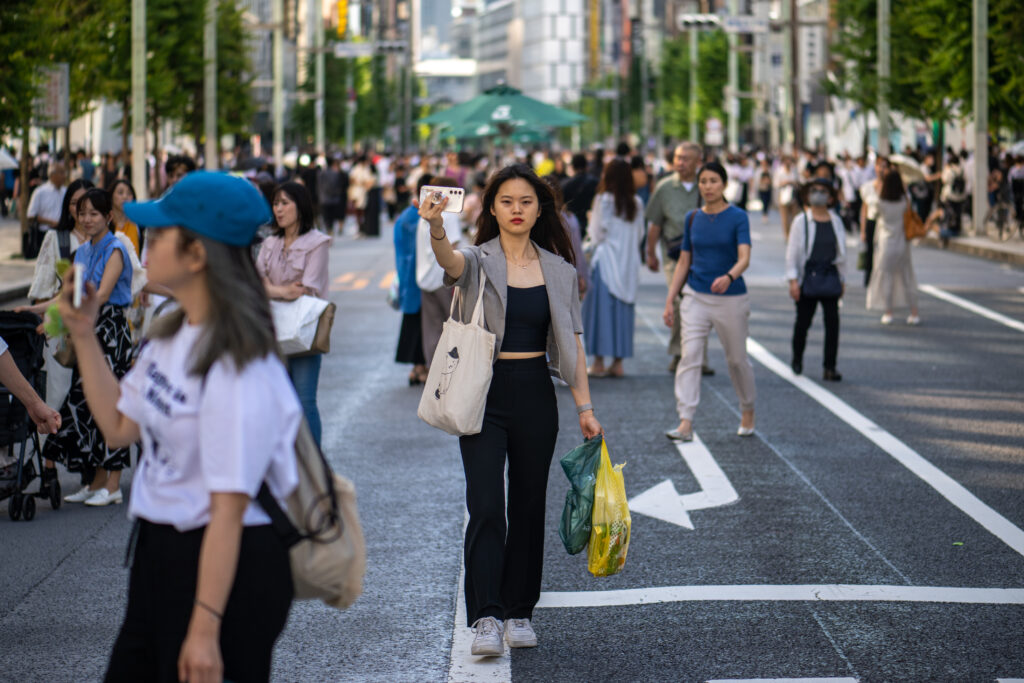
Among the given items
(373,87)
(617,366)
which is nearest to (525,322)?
(617,366)

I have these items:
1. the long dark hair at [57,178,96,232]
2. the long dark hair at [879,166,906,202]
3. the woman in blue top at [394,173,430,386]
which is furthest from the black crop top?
the long dark hair at [879,166,906,202]

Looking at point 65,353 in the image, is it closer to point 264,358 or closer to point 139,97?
point 264,358

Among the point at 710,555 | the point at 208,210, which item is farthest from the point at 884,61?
the point at 208,210

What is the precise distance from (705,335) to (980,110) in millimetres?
23904

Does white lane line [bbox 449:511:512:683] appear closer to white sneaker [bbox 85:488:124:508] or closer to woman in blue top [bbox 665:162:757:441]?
white sneaker [bbox 85:488:124:508]

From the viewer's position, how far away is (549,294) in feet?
18.4

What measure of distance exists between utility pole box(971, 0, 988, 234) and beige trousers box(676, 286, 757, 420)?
2343 centimetres

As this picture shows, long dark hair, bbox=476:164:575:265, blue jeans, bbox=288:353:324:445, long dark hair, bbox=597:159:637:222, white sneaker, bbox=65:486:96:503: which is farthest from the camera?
long dark hair, bbox=597:159:637:222

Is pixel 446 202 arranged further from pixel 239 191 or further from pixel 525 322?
pixel 239 191

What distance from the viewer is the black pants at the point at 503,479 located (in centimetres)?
551

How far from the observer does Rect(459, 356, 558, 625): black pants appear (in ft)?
18.1

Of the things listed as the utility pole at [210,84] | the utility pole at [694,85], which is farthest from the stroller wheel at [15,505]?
the utility pole at [694,85]

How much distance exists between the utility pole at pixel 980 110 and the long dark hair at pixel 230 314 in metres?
30.6

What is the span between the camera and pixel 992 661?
18.0 feet
